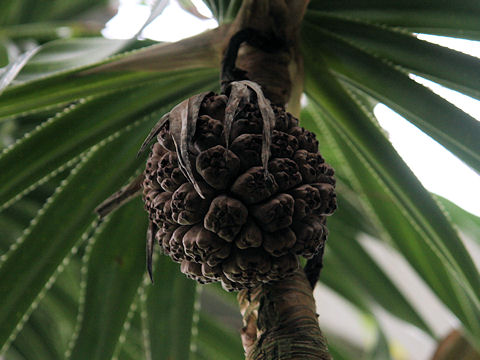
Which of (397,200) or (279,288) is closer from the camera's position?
(279,288)

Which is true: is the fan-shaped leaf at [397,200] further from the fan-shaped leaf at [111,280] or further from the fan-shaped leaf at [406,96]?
the fan-shaped leaf at [111,280]

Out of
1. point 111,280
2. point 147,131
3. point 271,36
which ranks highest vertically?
point 271,36

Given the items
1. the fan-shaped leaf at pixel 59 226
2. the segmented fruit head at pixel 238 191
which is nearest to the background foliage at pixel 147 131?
the fan-shaped leaf at pixel 59 226

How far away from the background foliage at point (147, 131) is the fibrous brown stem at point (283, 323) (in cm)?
25

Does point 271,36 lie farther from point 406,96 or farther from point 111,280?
point 111,280

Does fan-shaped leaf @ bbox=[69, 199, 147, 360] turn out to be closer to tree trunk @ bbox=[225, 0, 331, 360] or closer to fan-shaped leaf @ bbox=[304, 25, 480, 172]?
tree trunk @ bbox=[225, 0, 331, 360]

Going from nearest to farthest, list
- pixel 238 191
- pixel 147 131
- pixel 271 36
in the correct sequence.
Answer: pixel 238 191
pixel 271 36
pixel 147 131

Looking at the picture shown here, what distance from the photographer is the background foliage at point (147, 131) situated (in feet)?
2.36

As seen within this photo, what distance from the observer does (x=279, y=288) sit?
58 cm

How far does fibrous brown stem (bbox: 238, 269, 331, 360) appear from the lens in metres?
0.53

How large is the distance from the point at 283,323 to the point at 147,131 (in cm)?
42

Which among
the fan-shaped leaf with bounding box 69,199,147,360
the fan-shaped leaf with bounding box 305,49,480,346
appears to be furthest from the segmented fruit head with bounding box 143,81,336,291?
the fan-shaped leaf with bounding box 69,199,147,360

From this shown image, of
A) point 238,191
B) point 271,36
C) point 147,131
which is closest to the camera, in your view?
point 238,191

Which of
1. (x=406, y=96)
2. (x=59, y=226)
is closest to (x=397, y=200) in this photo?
(x=406, y=96)
